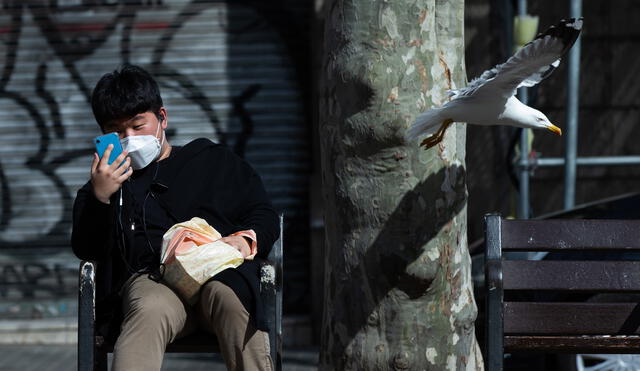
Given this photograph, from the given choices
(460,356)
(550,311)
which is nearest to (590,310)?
(550,311)

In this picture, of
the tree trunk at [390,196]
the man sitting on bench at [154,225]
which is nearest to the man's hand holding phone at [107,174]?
the man sitting on bench at [154,225]

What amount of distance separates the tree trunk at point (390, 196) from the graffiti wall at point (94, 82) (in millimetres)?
4497

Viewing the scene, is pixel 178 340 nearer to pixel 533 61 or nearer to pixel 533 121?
pixel 533 121

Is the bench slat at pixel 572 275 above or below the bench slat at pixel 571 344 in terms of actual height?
above

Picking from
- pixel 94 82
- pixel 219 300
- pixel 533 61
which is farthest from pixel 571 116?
pixel 219 300

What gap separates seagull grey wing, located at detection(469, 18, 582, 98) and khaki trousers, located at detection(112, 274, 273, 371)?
3.54 feet

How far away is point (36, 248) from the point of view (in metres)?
8.27

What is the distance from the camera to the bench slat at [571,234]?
3756 mm

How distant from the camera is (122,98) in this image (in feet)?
13.0

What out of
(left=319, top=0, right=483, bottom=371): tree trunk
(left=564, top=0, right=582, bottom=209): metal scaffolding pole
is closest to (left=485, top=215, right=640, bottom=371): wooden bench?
(left=319, top=0, right=483, bottom=371): tree trunk

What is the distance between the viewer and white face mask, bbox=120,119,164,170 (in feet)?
13.0

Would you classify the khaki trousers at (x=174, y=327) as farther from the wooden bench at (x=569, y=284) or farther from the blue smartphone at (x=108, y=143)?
the wooden bench at (x=569, y=284)

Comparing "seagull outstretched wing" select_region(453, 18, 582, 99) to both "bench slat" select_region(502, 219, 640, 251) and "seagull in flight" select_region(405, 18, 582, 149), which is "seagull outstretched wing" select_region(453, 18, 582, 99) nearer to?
"seagull in flight" select_region(405, 18, 582, 149)

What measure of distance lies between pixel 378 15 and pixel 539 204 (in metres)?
5.05
